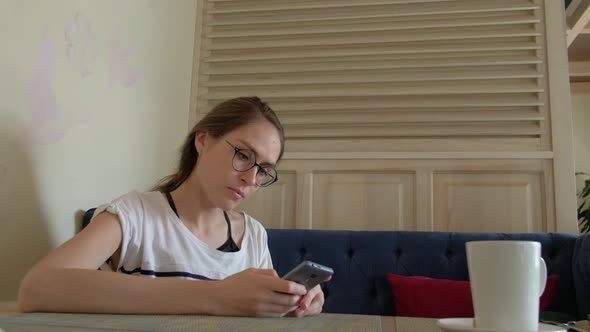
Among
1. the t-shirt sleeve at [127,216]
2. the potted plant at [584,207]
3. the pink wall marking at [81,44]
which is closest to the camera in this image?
the t-shirt sleeve at [127,216]

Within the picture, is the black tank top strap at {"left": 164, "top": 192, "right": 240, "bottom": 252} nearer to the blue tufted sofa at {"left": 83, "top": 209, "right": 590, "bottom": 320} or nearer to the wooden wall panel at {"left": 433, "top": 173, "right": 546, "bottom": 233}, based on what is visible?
the blue tufted sofa at {"left": 83, "top": 209, "right": 590, "bottom": 320}

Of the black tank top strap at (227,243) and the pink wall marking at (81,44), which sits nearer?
the black tank top strap at (227,243)

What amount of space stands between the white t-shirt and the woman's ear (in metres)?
0.15

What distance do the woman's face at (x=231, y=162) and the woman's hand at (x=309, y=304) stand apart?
12.2 inches

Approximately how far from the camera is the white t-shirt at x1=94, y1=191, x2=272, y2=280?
1171 mm

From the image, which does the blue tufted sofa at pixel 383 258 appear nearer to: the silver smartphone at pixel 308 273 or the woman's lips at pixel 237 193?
the woman's lips at pixel 237 193

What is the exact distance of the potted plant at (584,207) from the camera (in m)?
3.12

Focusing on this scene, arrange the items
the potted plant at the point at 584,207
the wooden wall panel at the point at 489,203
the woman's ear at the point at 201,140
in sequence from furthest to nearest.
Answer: the potted plant at the point at 584,207
the wooden wall panel at the point at 489,203
the woman's ear at the point at 201,140

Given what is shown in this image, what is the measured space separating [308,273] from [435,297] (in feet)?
2.91

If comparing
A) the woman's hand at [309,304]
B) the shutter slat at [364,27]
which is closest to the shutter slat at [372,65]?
the shutter slat at [364,27]

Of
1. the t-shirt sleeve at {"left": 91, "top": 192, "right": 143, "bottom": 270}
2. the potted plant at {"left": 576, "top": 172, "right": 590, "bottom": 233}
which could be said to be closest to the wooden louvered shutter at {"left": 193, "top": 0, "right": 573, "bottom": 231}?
the t-shirt sleeve at {"left": 91, "top": 192, "right": 143, "bottom": 270}

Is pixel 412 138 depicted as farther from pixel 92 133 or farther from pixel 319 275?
pixel 319 275

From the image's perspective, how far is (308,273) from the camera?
0.86 m

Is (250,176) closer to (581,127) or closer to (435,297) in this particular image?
(435,297)
